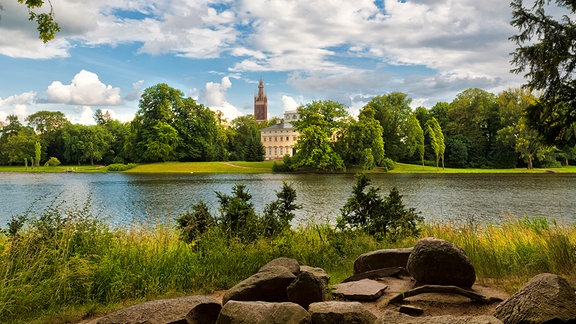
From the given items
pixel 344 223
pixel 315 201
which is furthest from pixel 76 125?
pixel 344 223

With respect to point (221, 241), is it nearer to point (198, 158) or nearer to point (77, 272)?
point (77, 272)

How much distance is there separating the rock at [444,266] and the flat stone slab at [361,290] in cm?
59

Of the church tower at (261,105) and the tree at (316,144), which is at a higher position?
the church tower at (261,105)

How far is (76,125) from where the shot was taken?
88.6 m

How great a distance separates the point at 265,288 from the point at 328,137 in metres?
Result: 59.4

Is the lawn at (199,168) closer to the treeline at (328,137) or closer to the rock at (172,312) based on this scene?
the treeline at (328,137)

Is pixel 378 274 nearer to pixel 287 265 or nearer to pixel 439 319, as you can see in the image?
pixel 287 265

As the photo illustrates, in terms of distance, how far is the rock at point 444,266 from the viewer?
17.3ft

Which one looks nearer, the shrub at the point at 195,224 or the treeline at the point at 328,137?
the shrub at the point at 195,224

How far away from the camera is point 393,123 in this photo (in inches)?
2889

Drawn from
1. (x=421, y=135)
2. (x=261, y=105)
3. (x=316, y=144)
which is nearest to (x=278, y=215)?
(x=316, y=144)

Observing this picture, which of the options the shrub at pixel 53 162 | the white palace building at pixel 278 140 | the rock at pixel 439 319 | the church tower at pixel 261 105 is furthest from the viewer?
the church tower at pixel 261 105

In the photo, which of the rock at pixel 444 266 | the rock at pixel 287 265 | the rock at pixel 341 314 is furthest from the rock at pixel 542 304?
the rock at pixel 287 265

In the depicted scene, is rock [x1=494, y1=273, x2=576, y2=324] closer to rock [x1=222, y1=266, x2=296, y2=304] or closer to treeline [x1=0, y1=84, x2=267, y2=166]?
rock [x1=222, y1=266, x2=296, y2=304]
